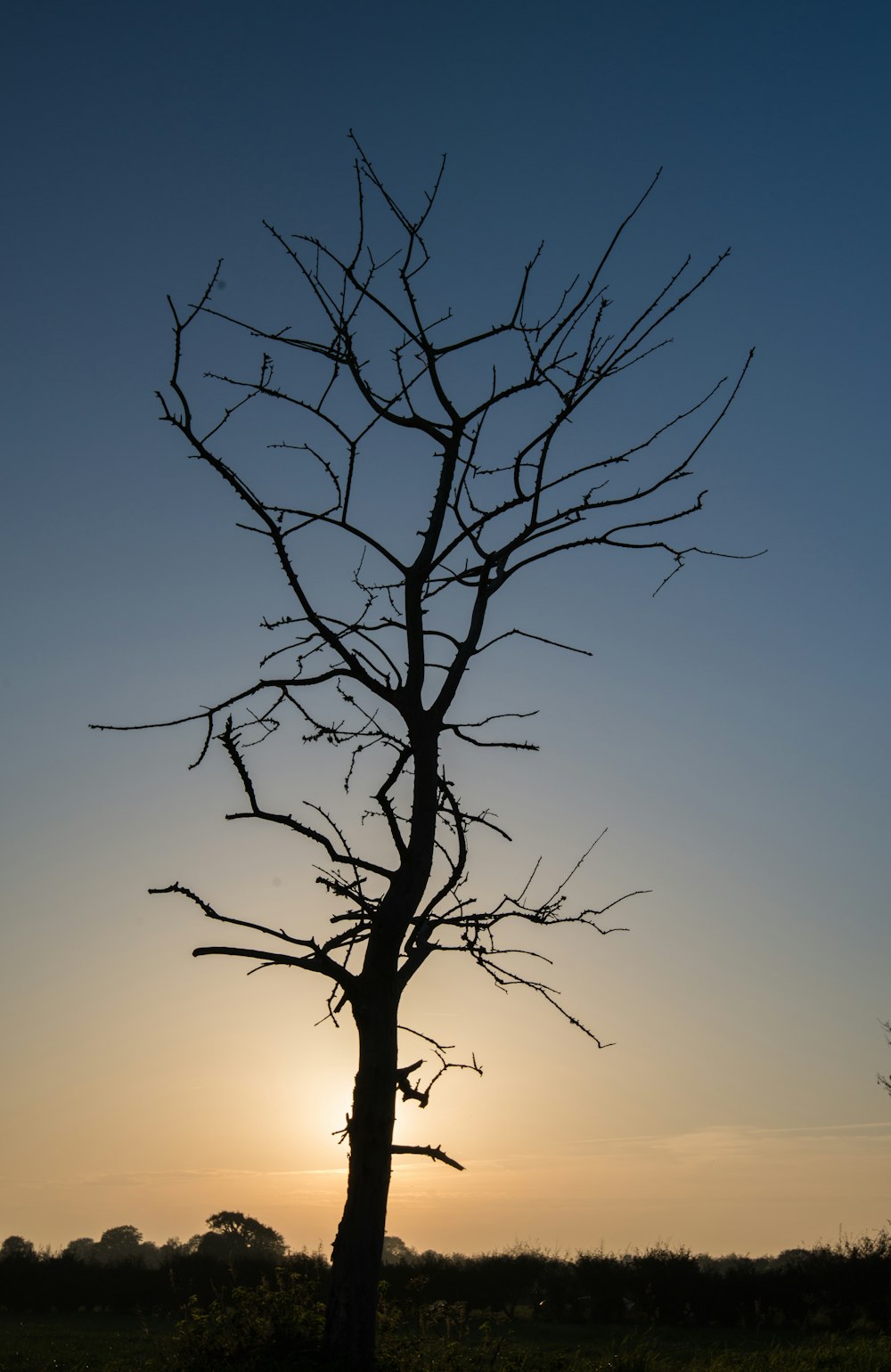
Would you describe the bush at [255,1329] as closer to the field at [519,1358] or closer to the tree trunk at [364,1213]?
the field at [519,1358]

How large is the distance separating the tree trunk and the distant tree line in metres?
17.4

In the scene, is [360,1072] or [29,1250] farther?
[29,1250]

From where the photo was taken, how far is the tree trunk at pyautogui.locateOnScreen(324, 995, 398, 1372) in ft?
17.0

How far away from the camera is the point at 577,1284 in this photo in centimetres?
2614

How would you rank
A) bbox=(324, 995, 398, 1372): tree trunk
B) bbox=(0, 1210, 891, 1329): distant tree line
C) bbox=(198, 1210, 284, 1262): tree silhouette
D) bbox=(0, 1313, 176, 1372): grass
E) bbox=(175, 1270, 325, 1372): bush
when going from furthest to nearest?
bbox=(198, 1210, 284, 1262): tree silhouette
bbox=(0, 1210, 891, 1329): distant tree line
bbox=(0, 1313, 176, 1372): grass
bbox=(175, 1270, 325, 1372): bush
bbox=(324, 995, 398, 1372): tree trunk

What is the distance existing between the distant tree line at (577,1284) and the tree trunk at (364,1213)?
17.4 m

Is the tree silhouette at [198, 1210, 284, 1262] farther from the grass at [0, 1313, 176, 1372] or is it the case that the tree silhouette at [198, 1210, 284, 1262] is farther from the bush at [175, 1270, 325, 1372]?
the bush at [175, 1270, 325, 1372]

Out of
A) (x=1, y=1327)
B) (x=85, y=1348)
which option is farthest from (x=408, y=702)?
(x=1, y=1327)

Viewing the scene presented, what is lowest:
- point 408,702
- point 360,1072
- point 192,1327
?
point 192,1327

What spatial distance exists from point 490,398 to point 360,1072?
13.6 ft

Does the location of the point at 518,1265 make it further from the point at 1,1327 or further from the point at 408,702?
the point at 408,702

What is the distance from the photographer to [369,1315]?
526 cm

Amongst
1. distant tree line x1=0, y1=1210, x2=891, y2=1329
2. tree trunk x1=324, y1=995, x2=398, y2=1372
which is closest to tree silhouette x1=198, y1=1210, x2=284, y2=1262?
distant tree line x1=0, y1=1210, x2=891, y2=1329

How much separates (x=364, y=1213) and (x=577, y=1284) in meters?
24.9
